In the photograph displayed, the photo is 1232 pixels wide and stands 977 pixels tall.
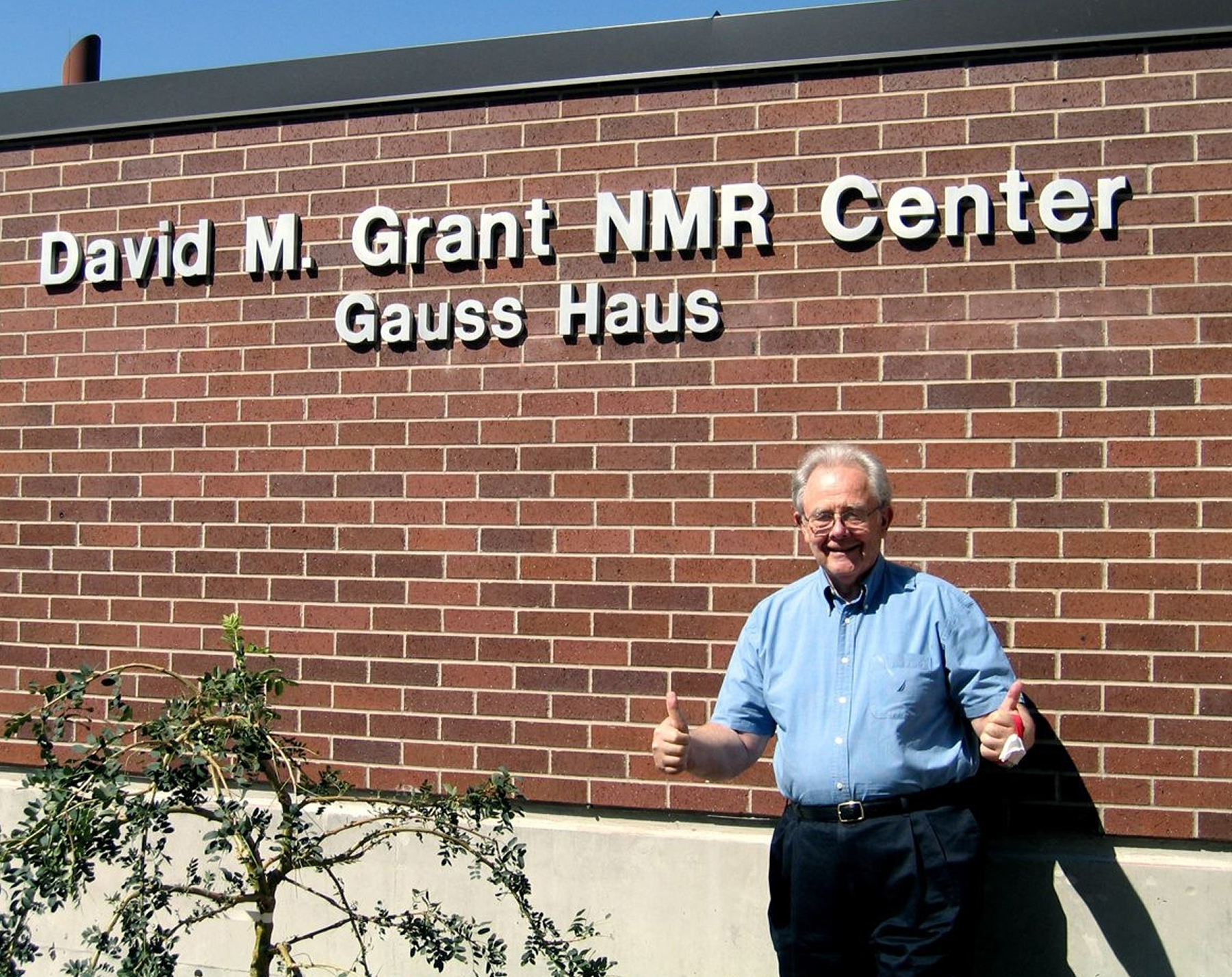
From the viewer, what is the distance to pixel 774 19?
15.0 feet

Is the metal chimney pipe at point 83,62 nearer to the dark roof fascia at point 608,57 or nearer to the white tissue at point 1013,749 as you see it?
the dark roof fascia at point 608,57

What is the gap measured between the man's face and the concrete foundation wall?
4.15 feet

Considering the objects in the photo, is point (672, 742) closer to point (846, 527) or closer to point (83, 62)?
point (846, 527)

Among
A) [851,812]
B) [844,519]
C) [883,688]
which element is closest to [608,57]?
[844,519]

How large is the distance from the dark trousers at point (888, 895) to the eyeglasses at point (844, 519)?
75cm

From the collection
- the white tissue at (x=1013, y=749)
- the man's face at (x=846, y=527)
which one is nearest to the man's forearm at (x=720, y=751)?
the man's face at (x=846, y=527)

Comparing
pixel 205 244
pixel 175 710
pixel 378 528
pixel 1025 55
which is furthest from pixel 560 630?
pixel 1025 55

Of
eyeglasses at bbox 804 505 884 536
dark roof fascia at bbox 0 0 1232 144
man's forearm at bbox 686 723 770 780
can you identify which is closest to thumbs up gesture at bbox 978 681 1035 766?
eyeglasses at bbox 804 505 884 536

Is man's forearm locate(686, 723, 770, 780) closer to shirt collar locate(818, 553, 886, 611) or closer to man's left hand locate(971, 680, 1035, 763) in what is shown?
shirt collar locate(818, 553, 886, 611)

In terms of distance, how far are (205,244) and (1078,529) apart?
333 centimetres

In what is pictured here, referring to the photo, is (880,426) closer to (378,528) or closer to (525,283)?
(525,283)

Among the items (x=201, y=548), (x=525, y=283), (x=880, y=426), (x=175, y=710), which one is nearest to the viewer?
(x=175, y=710)

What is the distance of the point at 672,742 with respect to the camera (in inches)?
134

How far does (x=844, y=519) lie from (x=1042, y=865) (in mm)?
1440
